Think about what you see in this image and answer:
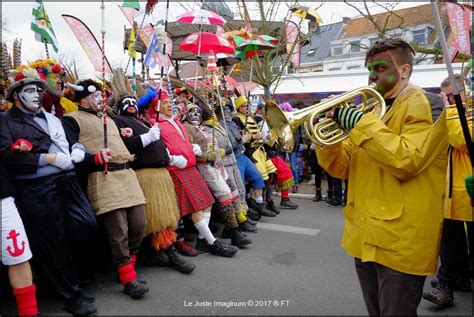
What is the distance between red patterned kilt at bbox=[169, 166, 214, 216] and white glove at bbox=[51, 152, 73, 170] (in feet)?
4.36

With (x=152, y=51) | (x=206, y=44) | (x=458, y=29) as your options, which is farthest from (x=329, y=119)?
(x=458, y=29)

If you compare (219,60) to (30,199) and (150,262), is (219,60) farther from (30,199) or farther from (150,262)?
(30,199)

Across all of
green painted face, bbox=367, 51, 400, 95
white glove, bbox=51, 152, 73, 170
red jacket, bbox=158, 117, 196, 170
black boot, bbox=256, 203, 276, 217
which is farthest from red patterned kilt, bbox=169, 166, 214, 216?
green painted face, bbox=367, 51, 400, 95

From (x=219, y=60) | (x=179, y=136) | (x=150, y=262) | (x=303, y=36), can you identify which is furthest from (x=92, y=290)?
(x=303, y=36)

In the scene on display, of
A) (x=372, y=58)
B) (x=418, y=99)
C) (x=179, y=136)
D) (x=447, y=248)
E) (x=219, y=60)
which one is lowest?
(x=447, y=248)

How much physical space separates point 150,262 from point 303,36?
832 cm

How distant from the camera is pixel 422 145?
173cm

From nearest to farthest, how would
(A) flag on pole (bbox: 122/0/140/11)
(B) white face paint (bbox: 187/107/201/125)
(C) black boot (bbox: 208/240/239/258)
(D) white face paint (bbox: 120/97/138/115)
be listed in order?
(D) white face paint (bbox: 120/97/138/115) → (A) flag on pole (bbox: 122/0/140/11) → (C) black boot (bbox: 208/240/239/258) → (B) white face paint (bbox: 187/107/201/125)

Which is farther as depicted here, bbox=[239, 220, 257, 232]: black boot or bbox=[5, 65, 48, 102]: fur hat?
bbox=[239, 220, 257, 232]: black boot

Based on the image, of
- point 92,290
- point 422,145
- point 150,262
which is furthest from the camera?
point 150,262

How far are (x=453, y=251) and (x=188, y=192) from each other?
101 inches

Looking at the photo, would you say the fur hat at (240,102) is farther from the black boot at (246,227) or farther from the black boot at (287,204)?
the black boot at (246,227)

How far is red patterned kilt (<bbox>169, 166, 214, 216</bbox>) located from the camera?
4090 millimetres

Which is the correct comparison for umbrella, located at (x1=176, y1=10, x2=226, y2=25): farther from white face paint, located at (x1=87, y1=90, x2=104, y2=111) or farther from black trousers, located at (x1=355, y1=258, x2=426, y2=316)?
black trousers, located at (x1=355, y1=258, x2=426, y2=316)
